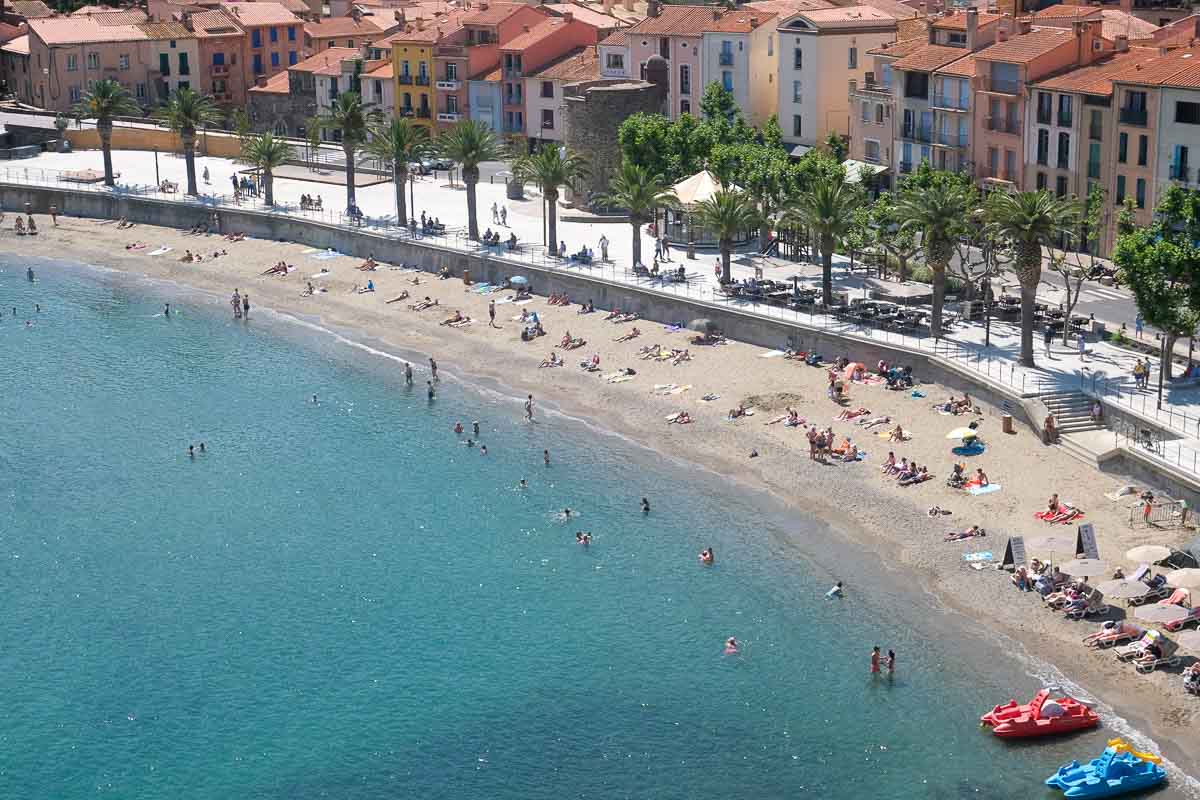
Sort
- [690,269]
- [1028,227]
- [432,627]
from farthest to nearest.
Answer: [690,269], [1028,227], [432,627]

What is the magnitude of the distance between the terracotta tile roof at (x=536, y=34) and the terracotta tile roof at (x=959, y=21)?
34.8 meters

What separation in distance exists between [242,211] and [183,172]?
55.4ft

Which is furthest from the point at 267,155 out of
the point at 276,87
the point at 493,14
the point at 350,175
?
the point at 276,87

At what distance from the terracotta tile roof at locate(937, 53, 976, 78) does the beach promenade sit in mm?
12995

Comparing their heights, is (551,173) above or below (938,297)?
above

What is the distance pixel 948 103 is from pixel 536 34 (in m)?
40.3

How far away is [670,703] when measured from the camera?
53156mm

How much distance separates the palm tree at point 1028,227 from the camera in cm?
7338

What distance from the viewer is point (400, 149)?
10769 centimetres

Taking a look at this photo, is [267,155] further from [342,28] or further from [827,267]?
[827,267]

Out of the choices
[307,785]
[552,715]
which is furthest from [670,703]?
[307,785]

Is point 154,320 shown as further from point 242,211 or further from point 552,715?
point 552,715

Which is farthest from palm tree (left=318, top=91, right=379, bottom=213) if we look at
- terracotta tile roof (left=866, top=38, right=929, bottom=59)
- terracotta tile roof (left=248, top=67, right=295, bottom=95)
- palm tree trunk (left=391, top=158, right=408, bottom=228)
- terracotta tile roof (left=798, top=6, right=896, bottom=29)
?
terracotta tile roof (left=866, top=38, right=929, bottom=59)

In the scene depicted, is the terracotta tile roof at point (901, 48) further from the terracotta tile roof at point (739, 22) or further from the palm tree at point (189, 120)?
the palm tree at point (189, 120)
